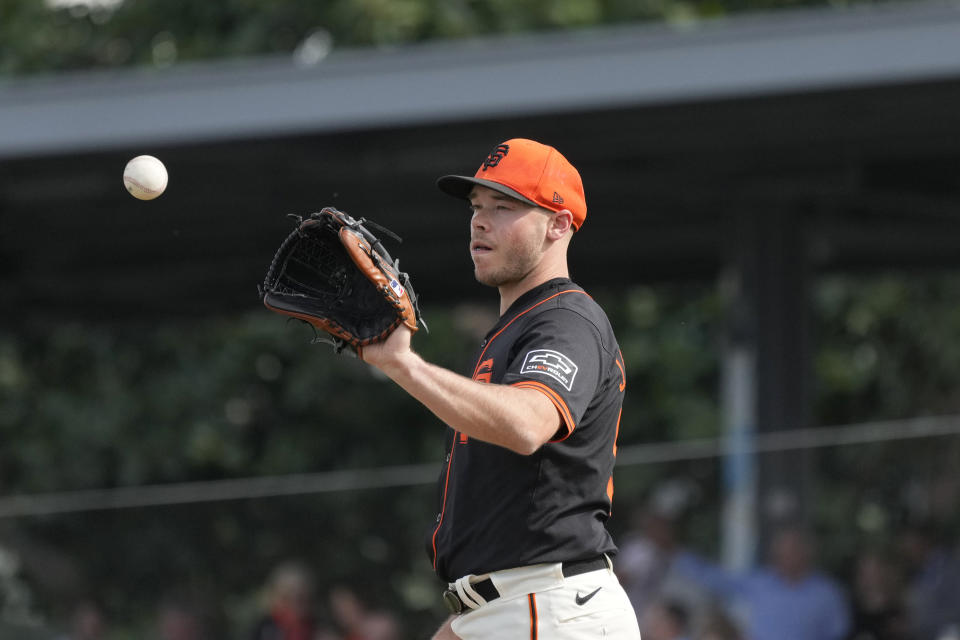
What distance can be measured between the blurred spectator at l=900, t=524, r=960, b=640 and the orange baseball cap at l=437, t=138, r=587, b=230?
387 centimetres

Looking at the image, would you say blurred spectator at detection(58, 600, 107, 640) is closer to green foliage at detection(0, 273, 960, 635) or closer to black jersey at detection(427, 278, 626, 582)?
black jersey at detection(427, 278, 626, 582)

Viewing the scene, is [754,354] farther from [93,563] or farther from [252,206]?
[93,563]

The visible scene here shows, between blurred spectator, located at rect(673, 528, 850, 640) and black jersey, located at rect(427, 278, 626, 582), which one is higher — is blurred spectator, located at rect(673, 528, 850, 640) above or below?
below

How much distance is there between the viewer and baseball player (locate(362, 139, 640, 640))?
3.52m

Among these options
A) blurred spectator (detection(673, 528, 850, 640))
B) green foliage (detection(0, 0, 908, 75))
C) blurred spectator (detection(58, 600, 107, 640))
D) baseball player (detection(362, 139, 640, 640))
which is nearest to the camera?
baseball player (detection(362, 139, 640, 640))

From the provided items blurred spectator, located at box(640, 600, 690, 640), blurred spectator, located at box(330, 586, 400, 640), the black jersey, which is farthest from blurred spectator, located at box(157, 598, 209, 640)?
the black jersey

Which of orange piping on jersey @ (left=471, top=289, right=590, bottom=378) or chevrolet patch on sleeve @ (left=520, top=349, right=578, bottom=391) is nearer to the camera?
chevrolet patch on sleeve @ (left=520, top=349, right=578, bottom=391)

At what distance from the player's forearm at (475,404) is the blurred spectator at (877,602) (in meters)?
4.32

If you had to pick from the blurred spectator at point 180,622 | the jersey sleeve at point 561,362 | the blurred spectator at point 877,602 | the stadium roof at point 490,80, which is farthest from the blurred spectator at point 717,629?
the jersey sleeve at point 561,362

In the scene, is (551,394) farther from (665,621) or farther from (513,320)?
(665,621)

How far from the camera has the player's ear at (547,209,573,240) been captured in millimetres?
3884

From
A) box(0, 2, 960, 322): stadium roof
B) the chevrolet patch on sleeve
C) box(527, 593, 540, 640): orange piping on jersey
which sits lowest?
box(527, 593, 540, 640): orange piping on jersey

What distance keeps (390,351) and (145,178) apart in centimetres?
155

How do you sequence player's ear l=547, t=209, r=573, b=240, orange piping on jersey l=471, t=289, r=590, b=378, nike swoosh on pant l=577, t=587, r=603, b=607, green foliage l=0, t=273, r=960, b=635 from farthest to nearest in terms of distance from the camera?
green foliage l=0, t=273, r=960, b=635, player's ear l=547, t=209, r=573, b=240, orange piping on jersey l=471, t=289, r=590, b=378, nike swoosh on pant l=577, t=587, r=603, b=607
